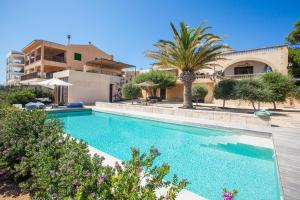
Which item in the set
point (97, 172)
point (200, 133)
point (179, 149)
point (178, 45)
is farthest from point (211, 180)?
point (178, 45)

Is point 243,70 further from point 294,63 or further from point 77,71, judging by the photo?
point 77,71

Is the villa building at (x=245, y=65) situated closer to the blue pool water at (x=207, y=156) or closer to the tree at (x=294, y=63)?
the tree at (x=294, y=63)

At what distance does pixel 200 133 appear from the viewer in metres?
8.98

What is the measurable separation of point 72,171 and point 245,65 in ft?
96.6

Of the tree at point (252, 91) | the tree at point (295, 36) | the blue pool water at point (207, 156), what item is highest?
the tree at point (295, 36)

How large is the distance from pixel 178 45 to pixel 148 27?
6.78 metres

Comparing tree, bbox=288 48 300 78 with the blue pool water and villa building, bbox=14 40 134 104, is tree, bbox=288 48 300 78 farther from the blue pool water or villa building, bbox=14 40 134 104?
villa building, bbox=14 40 134 104

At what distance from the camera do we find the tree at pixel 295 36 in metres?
24.2

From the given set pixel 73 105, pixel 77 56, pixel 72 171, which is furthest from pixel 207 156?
pixel 77 56

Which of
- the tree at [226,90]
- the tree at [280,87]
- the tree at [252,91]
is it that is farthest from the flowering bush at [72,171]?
the tree at [280,87]

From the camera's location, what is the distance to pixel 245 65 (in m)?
25.5

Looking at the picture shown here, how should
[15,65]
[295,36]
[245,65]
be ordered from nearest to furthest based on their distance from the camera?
[295,36], [245,65], [15,65]

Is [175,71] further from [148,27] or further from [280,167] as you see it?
[280,167]

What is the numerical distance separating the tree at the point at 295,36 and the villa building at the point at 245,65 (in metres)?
6.44
